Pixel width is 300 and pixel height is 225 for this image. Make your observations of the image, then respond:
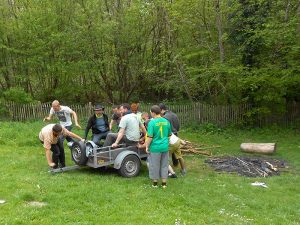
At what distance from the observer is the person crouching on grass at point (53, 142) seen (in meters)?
9.71

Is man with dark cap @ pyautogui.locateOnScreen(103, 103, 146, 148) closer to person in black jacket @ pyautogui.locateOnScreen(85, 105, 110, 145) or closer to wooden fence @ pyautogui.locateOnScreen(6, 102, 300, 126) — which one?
person in black jacket @ pyautogui.locateOnScreen(85, 105, 110, 145)

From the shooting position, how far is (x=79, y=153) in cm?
984

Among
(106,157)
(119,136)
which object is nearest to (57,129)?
(106,157)

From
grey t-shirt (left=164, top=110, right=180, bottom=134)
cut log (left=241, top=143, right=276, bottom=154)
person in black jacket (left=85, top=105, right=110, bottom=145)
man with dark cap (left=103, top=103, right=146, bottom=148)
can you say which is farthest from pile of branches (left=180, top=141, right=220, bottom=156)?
man with dark cap (left=103, top=103, right=146, bottom=148)

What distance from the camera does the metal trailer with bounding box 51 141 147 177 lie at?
973 cm

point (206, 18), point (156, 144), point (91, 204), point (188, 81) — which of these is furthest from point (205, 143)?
point (91, 204)

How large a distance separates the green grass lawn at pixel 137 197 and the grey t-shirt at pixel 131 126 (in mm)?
984

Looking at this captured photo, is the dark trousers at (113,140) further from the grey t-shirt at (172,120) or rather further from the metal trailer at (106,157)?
the grey t-shirt at (172,120)

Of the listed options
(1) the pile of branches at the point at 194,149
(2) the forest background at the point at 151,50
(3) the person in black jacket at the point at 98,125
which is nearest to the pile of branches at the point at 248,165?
(1) the pile of branches at the point at 194,149

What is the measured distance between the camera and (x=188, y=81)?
20781 millimetres

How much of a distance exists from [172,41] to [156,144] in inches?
531

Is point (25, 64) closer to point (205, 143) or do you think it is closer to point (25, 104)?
point (25, 104)

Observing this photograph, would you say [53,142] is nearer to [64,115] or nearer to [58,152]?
[58,152]

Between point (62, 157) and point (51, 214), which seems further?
point (62, 157)
